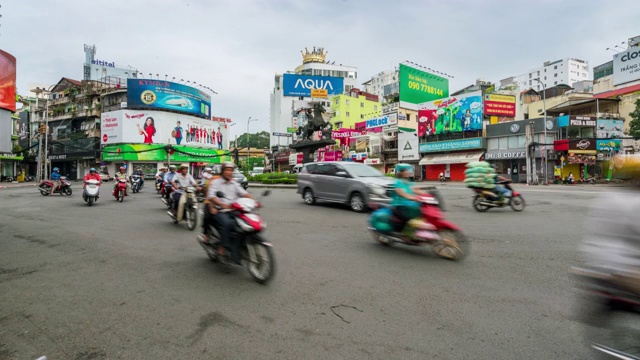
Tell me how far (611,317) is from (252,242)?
351 cm

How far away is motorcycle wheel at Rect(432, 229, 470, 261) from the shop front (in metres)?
35.9

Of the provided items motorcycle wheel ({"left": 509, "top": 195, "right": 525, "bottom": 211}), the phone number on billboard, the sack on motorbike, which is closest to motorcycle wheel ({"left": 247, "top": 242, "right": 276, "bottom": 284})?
the sack on motorbike

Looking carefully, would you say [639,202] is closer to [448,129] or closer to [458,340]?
[458,340]

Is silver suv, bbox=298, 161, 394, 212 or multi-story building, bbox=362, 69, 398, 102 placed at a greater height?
multi-story building, bbox=362, 69, 398, 102

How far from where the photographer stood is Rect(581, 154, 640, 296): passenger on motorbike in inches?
84.0

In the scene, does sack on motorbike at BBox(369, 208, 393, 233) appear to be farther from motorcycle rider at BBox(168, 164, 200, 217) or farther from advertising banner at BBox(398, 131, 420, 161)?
advertising banner at BBox(398, 131, 420, 161)

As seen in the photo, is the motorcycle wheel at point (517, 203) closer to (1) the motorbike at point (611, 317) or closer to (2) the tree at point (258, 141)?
(1) the motorbike at point (611, 317)

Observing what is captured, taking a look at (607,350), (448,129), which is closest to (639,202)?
(607,350)

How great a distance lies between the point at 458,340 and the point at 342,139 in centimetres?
5107

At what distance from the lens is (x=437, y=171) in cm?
4478

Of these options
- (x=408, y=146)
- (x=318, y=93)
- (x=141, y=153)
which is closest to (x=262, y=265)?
(x=318, y=93)

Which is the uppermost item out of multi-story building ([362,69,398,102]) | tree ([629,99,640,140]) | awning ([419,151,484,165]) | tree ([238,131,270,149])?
multi-story building ([362,69,398,102])

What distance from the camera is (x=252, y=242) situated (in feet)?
14.7

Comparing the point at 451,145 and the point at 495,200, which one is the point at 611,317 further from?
the point at 451,145
